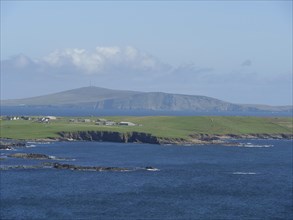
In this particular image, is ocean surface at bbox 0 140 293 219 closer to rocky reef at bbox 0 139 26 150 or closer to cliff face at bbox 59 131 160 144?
rocky reef at bbox 0 139 26 150

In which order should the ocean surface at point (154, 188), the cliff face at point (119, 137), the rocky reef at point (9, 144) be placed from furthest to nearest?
1. the cliff face at point (119, 137)
2. the rocky reef at point (9, 144)
3. the ocean surface at point (154, 188)

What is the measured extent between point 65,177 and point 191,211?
33108mm

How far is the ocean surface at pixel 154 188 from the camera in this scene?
82.2 meters

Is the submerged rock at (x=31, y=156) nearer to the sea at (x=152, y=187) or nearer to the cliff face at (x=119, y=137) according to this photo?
the sea at (x=152, y=187)

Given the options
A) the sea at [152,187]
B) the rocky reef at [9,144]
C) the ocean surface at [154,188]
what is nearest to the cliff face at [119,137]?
the rocky reef at [9,144]

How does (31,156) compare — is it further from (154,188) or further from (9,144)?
(154,188)

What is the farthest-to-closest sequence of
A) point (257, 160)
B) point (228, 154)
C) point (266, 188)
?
point (228, 154), point (257, 160), point (266, 188)

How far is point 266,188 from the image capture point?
104500mm

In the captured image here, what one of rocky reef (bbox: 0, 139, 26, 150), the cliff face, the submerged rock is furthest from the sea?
the cliff face

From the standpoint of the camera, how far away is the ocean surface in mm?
82188

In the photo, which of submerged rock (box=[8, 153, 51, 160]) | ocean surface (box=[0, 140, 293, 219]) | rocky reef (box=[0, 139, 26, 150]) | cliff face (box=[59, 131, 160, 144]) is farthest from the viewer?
cliff face (box=[59, 131, 160, 144])

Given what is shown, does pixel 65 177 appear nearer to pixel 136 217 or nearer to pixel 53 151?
pixel 136 217

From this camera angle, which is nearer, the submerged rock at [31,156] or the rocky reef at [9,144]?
the submerged rock at [31,156]

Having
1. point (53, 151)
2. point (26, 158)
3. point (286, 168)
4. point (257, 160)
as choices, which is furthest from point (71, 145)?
point (286, 168)
